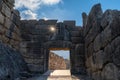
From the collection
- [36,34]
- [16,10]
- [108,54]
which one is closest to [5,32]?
[16,10]

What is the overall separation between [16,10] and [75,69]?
3928 millimetres

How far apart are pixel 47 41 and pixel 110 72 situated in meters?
4.90

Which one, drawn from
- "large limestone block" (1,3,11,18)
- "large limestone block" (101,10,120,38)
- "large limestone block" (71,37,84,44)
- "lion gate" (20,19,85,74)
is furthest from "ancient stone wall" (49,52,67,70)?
"large limestone block" (101,10,120,38)

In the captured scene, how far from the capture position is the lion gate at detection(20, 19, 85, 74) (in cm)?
811

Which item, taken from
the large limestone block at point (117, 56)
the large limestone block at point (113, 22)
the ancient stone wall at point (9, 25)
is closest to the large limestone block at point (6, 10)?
the ancient stone wall at point (9, 25)

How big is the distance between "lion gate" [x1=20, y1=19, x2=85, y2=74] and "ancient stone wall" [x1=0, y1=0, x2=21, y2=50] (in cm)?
58

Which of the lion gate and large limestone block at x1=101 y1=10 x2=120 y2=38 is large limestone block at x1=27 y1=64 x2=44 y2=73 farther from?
large limestone block at x1=101 y1=10 x2=120 y2=38

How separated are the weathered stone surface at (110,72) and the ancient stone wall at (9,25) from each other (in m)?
3.86

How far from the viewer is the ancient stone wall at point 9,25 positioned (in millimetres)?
6197

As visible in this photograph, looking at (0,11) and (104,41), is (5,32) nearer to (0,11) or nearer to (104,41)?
(0,11)

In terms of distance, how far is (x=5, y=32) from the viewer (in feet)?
21.5

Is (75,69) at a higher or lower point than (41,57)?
lower

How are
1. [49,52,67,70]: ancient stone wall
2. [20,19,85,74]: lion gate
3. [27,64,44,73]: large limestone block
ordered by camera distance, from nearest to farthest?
1. [27,64,44,73]: large limestone block
2. [20,19,85,74]: lion gate
3. [49,52,67,70]: ancient stone wall

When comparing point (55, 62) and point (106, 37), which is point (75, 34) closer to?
point (106, 37)
